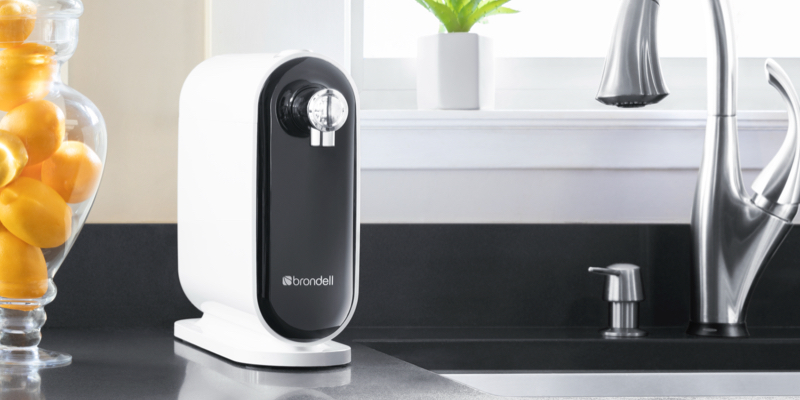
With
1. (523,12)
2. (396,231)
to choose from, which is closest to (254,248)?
(396,231)

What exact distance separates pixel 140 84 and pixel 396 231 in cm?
37

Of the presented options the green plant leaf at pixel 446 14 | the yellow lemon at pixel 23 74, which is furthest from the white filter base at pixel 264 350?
the green plant leaf at pixel 446 14

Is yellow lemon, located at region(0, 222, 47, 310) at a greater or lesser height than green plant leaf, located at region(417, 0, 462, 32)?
lesser

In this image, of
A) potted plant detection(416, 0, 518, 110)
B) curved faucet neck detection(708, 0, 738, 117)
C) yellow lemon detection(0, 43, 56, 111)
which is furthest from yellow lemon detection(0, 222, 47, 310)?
curved faucet neck detection(708, 0, 738, 117)

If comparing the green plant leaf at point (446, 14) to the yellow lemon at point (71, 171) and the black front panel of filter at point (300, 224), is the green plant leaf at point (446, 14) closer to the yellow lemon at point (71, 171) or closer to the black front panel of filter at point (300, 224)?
the black front panel of filter at point (300, 224)

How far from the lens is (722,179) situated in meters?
0.91

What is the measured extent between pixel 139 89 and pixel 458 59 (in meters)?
0.42

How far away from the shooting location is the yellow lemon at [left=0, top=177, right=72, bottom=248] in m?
0.64

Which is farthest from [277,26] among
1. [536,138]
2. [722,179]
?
[722,179]

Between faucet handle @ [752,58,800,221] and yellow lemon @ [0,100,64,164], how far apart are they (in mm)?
760

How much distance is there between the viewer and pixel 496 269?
3.22 feet

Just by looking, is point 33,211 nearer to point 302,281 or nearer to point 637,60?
point 302,281

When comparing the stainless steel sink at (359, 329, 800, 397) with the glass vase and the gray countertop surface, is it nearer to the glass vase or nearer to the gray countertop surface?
the gray countertop surface

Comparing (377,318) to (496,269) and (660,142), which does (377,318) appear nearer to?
(496,269)
